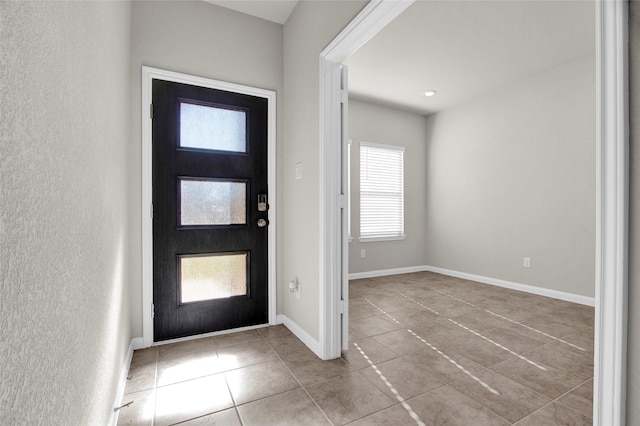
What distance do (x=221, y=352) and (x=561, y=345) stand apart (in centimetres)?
269

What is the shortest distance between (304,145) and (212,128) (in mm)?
825

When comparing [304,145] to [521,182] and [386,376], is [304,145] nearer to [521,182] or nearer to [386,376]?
[386,376]

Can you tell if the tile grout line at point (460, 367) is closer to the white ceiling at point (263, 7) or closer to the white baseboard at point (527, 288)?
the white baseboard at point (527, 288)

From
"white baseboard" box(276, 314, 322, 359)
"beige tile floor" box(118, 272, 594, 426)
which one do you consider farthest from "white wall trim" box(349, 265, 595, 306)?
"white baseboard" box(276, 314, 322, 359)

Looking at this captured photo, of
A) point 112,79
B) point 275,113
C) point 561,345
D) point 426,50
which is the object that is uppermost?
point 426,50

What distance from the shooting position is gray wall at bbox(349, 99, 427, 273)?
499 centimetres

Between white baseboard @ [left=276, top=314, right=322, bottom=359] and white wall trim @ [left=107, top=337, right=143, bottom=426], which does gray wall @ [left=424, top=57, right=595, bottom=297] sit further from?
white wall trim @ [left=107, top=337, right=143, bottom=426]

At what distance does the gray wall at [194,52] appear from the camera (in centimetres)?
235

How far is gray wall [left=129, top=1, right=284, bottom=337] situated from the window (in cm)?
250

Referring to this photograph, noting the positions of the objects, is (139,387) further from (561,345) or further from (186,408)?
(561,345)

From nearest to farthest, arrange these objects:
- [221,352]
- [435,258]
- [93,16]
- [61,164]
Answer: [61,164] → [93,16] → [221,352] → [435,258]

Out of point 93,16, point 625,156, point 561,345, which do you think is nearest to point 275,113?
point 93,16

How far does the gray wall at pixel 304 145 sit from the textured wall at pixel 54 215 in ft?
4.30

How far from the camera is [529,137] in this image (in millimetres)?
4137
